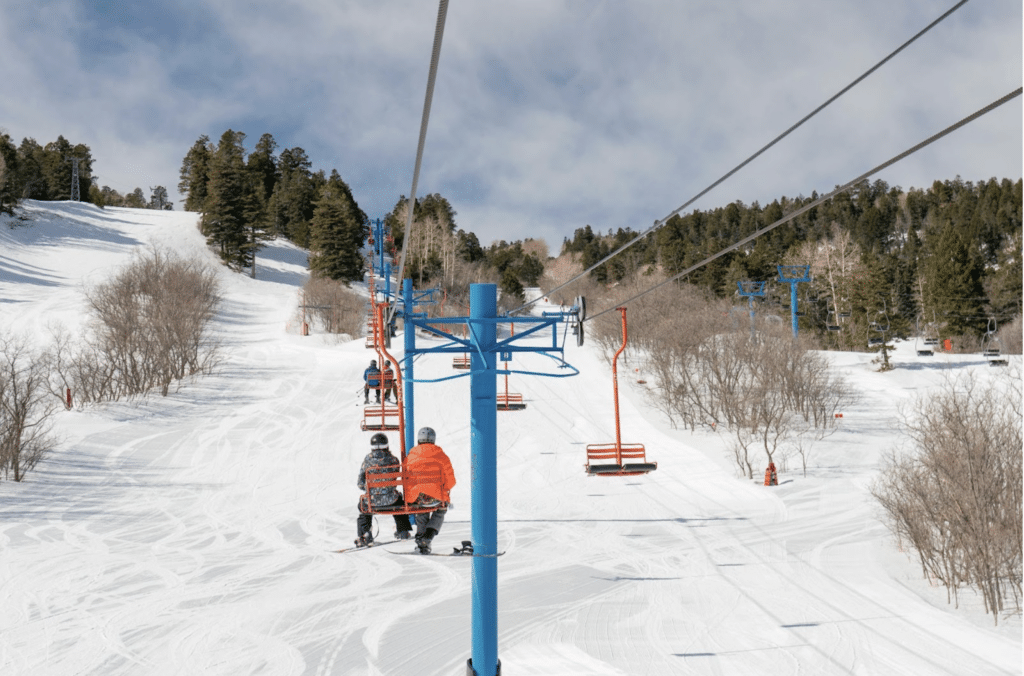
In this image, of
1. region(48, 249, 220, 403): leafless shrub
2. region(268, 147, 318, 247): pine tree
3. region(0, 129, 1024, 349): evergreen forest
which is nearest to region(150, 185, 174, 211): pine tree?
region(0, 129, 1024, 349): evergreen forest

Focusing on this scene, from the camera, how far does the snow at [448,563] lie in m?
10.2

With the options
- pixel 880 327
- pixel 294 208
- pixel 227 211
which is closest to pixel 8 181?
pixel 227 211

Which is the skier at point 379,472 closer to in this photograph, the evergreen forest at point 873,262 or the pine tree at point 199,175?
the evergreen forest at point 873,262

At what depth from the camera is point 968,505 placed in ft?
→ 40.4

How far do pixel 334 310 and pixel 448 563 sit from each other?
36276 millimetres

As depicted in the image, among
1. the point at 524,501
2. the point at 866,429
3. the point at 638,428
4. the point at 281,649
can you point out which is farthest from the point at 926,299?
the point at 281,649

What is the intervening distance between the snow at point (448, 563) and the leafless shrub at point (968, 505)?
2.04 ft

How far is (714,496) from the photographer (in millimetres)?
19594

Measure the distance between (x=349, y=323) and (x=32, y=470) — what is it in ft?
95.8

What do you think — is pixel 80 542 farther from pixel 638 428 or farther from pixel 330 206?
pixel 330 206

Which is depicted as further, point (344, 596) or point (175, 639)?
point (344, 596)

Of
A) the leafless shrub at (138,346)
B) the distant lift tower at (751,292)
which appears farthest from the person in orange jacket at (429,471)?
the leafless shrub at (138,346)

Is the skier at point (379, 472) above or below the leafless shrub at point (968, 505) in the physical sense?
above

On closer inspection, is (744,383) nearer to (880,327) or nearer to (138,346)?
(880,327)
